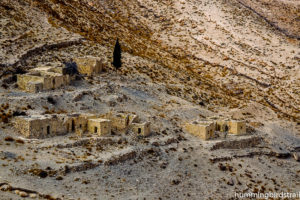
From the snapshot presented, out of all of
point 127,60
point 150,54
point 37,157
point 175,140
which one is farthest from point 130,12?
point 37,157

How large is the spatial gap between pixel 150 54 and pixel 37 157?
3675 cm

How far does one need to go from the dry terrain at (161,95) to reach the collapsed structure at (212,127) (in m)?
0.78

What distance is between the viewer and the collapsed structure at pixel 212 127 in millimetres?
43031

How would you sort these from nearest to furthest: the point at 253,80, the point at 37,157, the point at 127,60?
the point at 37,157 → the point at 127,60 → the point at 253,80

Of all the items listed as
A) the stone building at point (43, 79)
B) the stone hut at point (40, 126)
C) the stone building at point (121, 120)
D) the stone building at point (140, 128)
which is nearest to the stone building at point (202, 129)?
the stone building at point (140, 128)

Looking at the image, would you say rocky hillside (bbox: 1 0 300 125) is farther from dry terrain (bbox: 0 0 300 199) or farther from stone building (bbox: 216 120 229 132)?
stone building (bbox: 216 120 229 132)

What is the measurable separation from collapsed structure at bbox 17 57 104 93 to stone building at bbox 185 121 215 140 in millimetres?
11963

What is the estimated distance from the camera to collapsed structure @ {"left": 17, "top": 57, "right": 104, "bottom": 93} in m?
43.3

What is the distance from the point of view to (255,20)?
261ft

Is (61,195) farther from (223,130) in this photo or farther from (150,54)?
(150,54)

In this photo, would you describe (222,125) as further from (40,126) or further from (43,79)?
(40,126)

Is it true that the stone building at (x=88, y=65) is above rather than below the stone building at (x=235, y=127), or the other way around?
above

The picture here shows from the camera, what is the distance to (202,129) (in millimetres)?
42938

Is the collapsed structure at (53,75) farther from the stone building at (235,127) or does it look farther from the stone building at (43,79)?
the stone building at (235,127)
